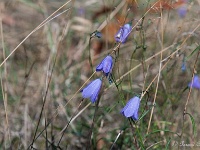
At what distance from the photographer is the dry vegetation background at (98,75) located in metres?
2.17

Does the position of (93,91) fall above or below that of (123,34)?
below

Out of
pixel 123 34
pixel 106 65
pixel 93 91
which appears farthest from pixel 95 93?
pixel 123 34

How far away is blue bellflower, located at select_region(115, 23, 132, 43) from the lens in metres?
1.91

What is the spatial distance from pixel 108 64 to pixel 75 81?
1476mm

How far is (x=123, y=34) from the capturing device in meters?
1.98

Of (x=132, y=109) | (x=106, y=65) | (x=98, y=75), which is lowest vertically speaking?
(x=98, y=75)

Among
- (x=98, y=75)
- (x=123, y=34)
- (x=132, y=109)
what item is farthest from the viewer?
(x=98, y=75)

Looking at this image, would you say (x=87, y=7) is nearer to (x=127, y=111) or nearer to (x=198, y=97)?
(x=198, y=97)

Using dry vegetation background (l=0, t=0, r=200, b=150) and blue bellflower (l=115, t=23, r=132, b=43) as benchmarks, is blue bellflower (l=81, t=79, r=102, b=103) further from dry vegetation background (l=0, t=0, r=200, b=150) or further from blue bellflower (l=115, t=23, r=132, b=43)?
blue bellflower (l=115, t=23, r=132, b=43)

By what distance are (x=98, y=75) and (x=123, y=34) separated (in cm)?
135

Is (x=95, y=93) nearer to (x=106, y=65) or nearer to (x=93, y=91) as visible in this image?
(x=93, y=91)

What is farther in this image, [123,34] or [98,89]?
[123,34]

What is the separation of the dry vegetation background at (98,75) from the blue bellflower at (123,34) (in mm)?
49

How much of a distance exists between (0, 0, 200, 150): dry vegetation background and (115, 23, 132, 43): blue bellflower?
5 centimetres
